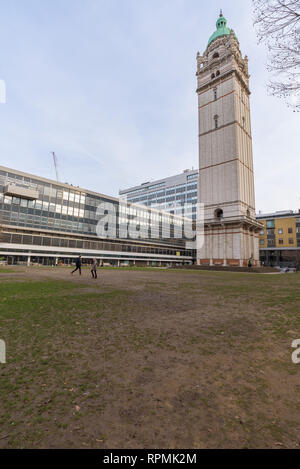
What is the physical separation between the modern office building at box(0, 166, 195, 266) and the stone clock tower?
3144cm

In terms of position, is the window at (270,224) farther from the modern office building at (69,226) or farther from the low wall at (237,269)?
the low wall at (237,269)

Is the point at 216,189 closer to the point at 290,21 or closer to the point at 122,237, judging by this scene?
the point at 122,237

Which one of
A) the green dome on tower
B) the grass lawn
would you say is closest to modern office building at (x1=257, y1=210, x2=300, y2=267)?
the green dome on tower

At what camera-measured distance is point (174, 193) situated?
106m

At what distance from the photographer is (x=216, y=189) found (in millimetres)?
45750

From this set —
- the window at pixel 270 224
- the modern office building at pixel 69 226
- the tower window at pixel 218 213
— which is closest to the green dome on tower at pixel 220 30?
the tower window at pixel 218 213

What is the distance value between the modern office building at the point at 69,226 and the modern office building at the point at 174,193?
60.8ft

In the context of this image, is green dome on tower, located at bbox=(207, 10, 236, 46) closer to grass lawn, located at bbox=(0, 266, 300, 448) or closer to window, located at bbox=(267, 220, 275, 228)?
window, located at bbox=(267, 220, 275, 228)

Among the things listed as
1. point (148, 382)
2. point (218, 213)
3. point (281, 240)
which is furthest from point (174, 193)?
point (148, 382)

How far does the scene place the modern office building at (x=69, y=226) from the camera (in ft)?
168

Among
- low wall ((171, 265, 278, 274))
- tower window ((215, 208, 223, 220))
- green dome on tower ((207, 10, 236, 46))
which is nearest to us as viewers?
low wall ((171, 265, 278, 274))

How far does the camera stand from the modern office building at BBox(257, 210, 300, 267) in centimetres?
7075

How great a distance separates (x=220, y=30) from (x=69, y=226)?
2386 inches

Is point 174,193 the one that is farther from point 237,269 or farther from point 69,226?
point 237,269
